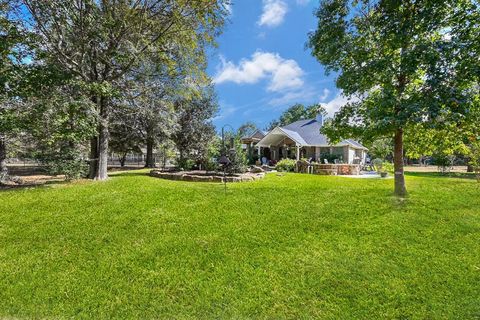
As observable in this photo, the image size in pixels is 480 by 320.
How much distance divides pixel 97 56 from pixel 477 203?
44.4ft

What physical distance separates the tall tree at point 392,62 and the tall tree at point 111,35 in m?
5.23

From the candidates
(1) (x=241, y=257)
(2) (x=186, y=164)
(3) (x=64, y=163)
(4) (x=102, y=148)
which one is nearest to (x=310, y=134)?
(2) (x=186, y=164)

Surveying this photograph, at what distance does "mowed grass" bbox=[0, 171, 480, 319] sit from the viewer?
139 inches

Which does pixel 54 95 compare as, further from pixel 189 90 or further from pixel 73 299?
pixel 73 299

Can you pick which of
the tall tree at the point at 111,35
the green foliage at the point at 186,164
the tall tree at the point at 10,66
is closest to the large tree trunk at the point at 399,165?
the tall tree at the point at 111,35

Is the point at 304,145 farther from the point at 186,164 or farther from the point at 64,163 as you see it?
the point at 64,163

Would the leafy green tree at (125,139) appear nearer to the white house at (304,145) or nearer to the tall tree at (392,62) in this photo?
the white house at (304,145)

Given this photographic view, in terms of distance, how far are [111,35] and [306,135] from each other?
60.0 feet

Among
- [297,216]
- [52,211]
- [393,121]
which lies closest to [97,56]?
[52,211]

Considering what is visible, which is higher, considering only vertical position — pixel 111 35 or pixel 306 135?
pixel 111 35

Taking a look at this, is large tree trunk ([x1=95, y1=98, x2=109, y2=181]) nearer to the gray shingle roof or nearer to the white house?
the white house

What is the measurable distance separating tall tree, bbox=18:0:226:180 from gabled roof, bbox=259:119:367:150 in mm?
12338

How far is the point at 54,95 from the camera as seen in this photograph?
8.69 metres

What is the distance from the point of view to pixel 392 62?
21.4 feet
